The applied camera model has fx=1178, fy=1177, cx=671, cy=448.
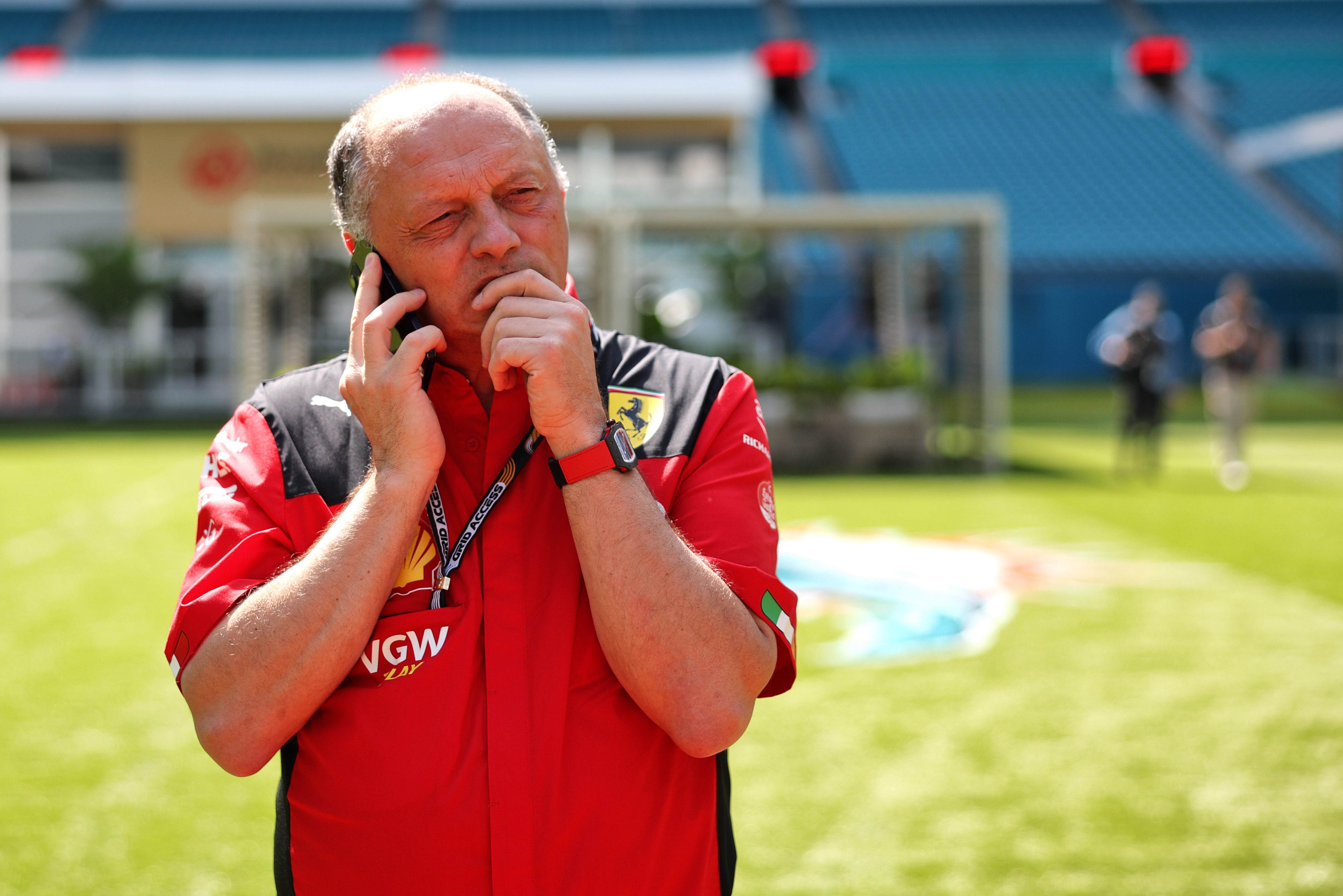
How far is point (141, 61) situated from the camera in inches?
1252

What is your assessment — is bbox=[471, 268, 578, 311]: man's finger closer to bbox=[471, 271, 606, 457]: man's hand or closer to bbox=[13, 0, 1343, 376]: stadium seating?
bbox=[471, 271, 606, 457]: man's hand

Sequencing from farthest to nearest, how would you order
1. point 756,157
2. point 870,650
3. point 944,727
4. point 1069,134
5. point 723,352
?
point 1069,134, point 756,157, point 723,352, point 870,650, point 944,727

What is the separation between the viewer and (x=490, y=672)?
1.46 meters

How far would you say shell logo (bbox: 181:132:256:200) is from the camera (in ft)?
81.0

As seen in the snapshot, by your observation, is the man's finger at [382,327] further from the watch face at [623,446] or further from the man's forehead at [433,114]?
the watch face at [623,446]

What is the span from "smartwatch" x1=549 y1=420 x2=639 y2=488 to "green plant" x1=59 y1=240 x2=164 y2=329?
23.9 meters

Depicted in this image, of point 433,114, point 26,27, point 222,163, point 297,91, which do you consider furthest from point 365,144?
point 26,27

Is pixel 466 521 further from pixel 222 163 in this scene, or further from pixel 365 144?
pixel 222 163

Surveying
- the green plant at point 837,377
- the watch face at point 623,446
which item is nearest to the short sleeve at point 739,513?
the watch face at point 623,446

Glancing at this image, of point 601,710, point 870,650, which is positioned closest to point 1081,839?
point 870,650

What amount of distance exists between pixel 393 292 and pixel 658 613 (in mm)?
565

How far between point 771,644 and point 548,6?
37.5 meters

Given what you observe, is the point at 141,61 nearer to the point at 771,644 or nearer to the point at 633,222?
the point at 633,222

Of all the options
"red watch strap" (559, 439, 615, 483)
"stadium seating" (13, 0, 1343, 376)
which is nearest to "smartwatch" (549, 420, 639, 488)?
"red watch strap" (559, 439, 615, 483)
